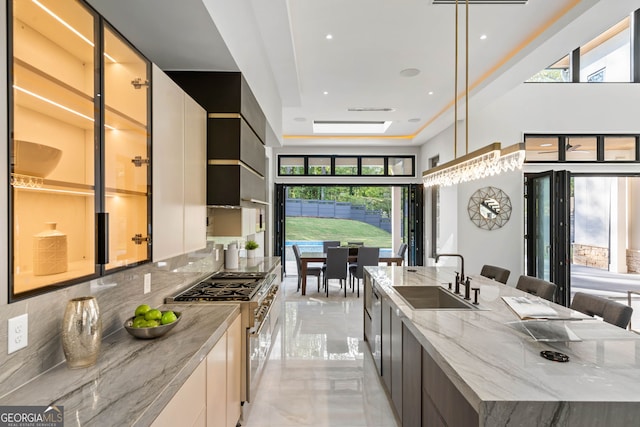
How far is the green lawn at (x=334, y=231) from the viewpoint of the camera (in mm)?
11008

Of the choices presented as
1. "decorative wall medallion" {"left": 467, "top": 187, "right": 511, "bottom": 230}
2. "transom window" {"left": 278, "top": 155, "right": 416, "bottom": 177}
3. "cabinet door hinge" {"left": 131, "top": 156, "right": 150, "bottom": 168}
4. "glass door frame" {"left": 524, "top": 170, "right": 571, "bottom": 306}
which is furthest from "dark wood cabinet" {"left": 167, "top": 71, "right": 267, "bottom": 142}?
"transom window" {"left": 278, "top": 155, "right": 416, "bottom": 177}

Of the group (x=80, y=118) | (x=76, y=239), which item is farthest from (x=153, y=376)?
(x=80, y=118)

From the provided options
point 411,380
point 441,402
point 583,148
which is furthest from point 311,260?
point 583,148

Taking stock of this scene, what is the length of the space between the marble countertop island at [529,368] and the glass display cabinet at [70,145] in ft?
5.03

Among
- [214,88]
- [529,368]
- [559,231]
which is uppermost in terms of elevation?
[214,88]

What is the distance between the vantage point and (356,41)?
3568mm

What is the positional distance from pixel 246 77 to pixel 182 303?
195 centimetres

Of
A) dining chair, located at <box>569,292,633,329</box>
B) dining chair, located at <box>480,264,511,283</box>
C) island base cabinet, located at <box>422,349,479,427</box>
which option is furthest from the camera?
dining chair, located at <box>480,264,511,283</box>

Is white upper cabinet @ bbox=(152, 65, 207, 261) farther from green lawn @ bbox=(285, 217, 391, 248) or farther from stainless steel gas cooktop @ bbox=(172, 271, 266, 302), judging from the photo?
green lawn @ bbox=(285, 217, 391, 248)

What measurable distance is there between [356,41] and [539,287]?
9.73 feet

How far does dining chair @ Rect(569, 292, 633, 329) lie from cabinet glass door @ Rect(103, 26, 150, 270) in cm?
278

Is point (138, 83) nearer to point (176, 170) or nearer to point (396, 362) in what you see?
point (176, 170)

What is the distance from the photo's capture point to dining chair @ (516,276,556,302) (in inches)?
110

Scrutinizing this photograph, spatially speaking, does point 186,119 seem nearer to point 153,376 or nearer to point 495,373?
point 153,376
